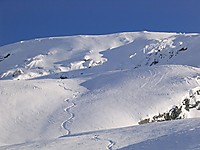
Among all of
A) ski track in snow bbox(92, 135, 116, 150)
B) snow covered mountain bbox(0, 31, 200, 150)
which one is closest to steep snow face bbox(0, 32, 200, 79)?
snow covered mountain bbox(0, 31, 200, 150)

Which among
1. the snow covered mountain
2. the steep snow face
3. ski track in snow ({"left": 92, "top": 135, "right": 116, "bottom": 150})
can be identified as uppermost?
the steep snow face

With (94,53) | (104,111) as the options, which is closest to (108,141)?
(104,111)

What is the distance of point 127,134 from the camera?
15.4 meters

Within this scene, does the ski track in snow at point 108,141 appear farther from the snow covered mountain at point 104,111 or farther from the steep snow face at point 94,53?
the steep snow face at point 94,53

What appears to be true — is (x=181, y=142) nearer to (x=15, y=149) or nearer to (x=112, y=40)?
(x=15, y=149)

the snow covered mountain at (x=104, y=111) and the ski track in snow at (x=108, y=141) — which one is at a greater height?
the snow covered mountain at (x=104, y=111)

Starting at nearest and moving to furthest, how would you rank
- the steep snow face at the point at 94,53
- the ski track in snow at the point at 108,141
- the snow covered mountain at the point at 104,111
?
the ski track in snow at the point at 108,141 < the snow covered mountain at the point at 104,111 < the steep snow face at the point at 94,53

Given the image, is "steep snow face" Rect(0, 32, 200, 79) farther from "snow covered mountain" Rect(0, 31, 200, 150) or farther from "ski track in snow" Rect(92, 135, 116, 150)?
"ski track in snow" Rect(92, 135, 116, 150)

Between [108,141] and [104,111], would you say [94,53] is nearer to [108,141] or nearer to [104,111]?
[104,111]

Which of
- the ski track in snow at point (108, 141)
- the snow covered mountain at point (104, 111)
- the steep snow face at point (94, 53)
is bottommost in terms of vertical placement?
the ski track in snow at point (108, 141)

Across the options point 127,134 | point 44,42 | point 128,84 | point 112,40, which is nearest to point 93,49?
point 112,40

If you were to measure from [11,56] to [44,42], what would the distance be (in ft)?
35.3

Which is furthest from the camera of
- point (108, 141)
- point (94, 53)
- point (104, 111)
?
point (94, 53)

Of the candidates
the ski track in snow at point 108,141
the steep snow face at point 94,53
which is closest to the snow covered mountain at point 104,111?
the ski track in snow at point 108,141
